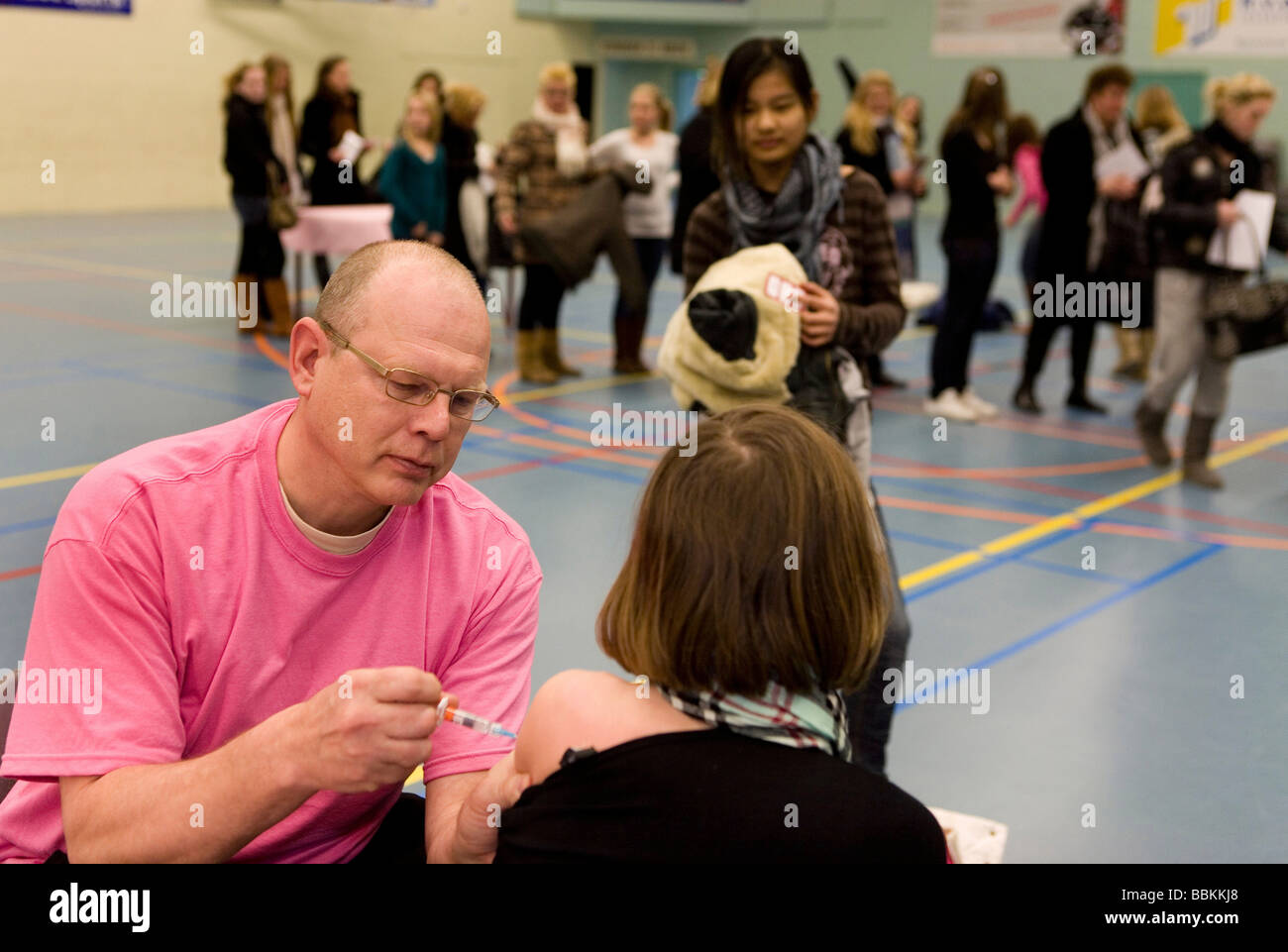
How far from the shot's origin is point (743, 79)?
3.19m

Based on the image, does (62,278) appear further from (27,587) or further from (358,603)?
(358,603)

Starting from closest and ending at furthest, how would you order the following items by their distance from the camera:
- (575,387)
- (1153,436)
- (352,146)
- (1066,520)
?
(1066,520) → (1153,436) → (575,387) → (352,146)

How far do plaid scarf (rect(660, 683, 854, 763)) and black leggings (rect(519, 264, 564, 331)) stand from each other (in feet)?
24.3

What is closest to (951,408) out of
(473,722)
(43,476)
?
(43,476)

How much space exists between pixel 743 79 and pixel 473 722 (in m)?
1.89

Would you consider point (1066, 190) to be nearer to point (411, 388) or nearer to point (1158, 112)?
point (1158, 112)

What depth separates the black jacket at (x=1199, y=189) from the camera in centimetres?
655

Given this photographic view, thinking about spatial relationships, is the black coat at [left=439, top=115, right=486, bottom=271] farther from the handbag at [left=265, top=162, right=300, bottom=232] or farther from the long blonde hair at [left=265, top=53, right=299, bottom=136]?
the long blonde hair at [left=265, top=53, right=299, bottom=136]

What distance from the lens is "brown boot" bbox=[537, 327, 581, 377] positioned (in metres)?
9.08

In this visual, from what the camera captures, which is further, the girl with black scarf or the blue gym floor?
the blue gym floor

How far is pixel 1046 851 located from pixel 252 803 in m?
2.30

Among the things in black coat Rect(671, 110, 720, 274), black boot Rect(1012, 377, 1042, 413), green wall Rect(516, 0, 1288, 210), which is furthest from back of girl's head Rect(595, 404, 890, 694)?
green wall Rect(516, 0, 1288, 210)
